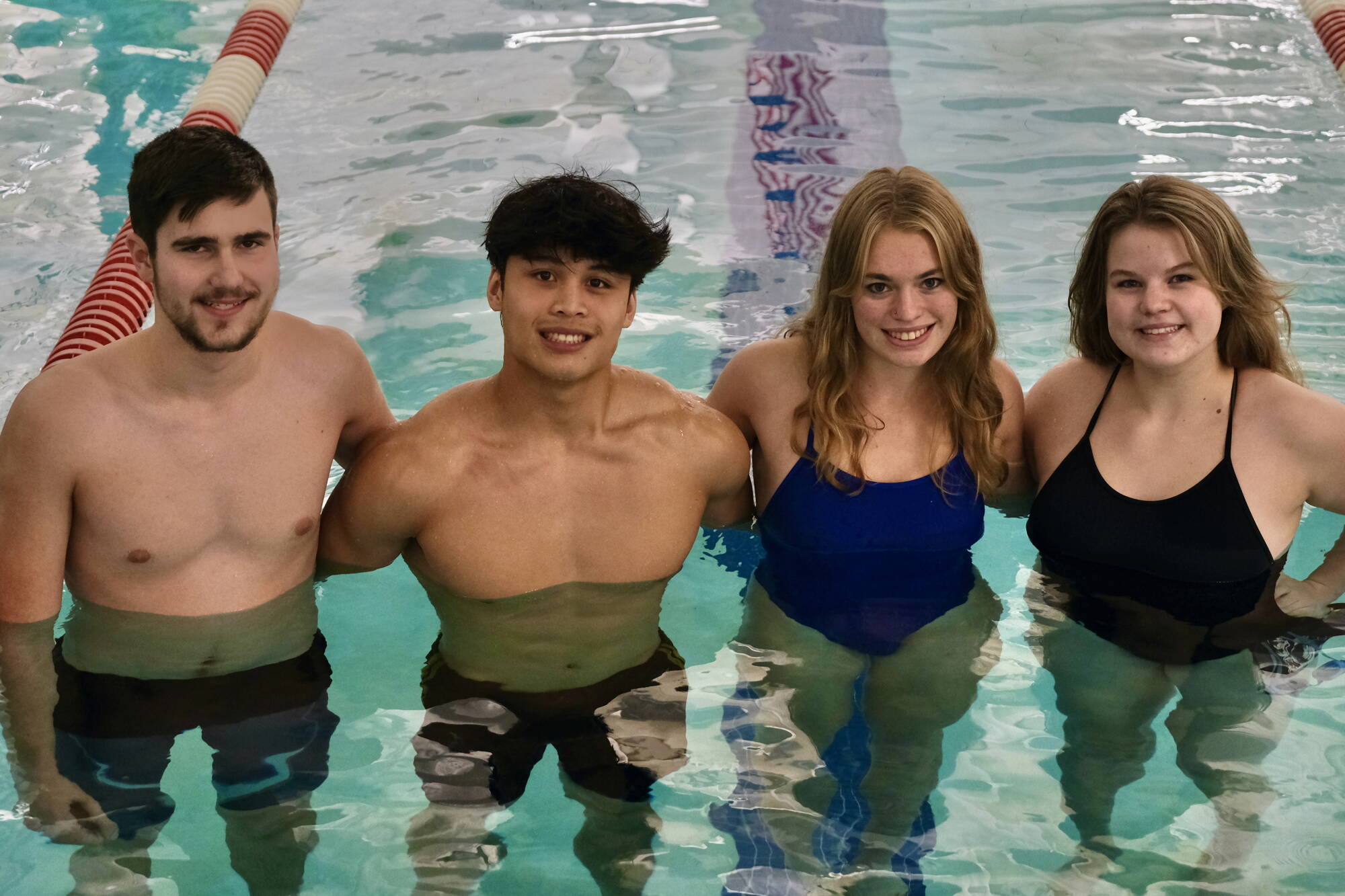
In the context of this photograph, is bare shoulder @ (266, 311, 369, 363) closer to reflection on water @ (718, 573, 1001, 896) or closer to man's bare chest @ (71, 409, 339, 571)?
man's bare chest @ (71, 409, 339, 571)

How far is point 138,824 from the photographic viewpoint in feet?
8.01

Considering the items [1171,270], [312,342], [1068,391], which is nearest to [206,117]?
[312,342]

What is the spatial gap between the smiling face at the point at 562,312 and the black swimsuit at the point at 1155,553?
1127 mm

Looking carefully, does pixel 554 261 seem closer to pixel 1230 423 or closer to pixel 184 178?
pixel 184 178

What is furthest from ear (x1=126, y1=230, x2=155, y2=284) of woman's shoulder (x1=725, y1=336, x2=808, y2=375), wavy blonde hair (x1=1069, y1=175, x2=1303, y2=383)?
wavy blonde hair (x1=1069, y1=175, x2=1303, y2=383)

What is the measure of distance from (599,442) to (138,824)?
1.17 metres

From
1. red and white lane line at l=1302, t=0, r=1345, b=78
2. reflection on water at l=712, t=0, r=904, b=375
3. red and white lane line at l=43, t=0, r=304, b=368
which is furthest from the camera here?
red and white lane line at l=1302, t=0, r=1345, b=78

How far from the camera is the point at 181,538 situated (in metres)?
2.59

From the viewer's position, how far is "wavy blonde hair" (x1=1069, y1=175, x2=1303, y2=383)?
2.63m

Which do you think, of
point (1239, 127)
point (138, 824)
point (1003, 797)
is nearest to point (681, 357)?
point (1003, 797)

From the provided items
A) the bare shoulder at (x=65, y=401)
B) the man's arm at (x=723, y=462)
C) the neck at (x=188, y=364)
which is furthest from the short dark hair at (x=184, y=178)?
the man's arm at (x=723, y=462)

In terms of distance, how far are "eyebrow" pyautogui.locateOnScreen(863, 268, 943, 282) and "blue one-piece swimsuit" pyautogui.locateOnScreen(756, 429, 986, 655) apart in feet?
1.27

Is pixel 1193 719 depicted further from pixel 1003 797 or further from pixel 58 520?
pixel 58 520

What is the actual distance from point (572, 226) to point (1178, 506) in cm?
144
